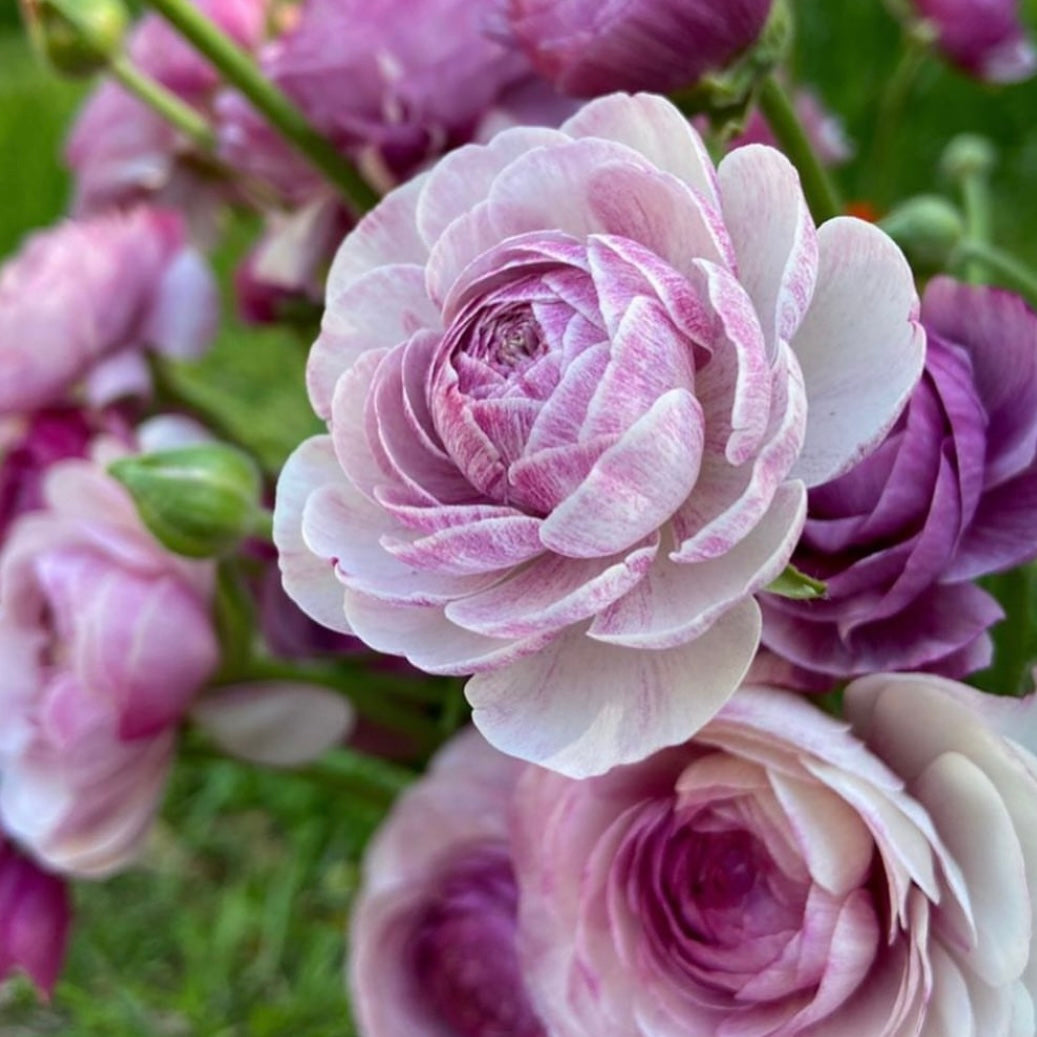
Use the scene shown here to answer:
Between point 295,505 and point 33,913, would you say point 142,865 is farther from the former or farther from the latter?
point 295,505

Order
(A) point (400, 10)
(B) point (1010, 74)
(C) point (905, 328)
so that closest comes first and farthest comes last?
1. (C) point (905, 328)
2. (A) point (400, 10)
3. (B) point (1010, 74)

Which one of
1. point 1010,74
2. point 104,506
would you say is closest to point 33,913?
point 104,506

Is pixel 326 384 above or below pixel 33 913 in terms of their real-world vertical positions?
above

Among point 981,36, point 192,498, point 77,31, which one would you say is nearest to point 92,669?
point 192,498

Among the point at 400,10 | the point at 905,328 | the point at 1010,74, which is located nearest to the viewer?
the point at 905,328

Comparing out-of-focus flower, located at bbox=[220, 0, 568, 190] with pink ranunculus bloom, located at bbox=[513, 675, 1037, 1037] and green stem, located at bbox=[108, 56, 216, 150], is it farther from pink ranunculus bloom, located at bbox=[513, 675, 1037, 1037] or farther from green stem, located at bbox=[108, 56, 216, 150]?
pink ranunculus bloom, located at bbox=[513, 675, 1037, 1037]

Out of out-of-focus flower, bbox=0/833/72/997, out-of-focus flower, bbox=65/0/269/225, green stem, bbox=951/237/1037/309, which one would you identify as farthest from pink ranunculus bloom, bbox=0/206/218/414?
green stem, bbox=951/237/1037/309

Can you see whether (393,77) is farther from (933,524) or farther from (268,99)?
(933,524)
